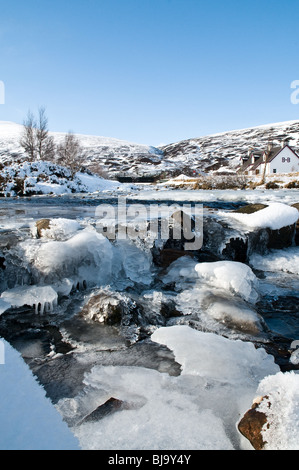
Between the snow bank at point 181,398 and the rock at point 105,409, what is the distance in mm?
34

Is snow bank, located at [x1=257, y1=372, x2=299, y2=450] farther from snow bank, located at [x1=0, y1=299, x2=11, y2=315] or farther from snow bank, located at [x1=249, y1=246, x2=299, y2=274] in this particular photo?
snow bank, located at [x1=249, y1=246, x2=299, y2=274]

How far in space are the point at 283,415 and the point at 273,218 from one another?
19.8 ft

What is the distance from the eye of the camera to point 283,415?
165 centimetres

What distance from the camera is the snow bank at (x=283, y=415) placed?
155 cm

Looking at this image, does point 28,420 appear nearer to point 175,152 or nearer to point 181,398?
point 181,398

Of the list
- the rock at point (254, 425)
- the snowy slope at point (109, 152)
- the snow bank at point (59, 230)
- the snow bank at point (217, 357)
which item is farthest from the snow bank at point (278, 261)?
the snowy slope at point (109, 152)

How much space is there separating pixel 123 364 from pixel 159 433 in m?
0.91

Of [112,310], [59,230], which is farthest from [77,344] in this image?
[59,230]

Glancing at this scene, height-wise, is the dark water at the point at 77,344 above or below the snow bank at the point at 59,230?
below

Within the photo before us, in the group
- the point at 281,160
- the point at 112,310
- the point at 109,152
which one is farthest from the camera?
the point at 109,152

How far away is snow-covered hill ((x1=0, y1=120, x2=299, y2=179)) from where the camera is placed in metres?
70.4

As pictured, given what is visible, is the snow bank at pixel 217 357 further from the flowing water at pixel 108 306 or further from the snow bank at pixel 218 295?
the snow bank at pixel 218 295

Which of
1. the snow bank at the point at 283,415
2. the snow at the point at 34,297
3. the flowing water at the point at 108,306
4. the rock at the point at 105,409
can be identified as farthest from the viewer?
the snow at the point at 34,297
